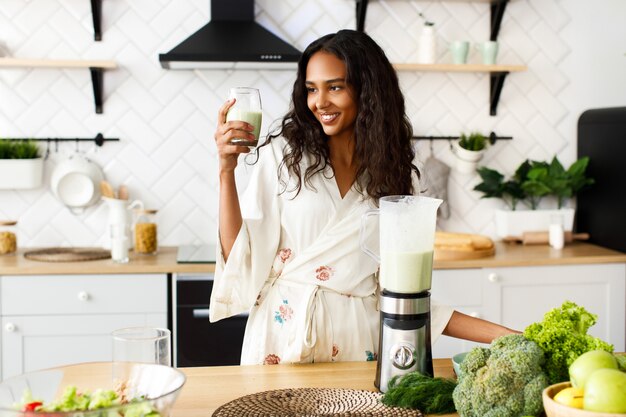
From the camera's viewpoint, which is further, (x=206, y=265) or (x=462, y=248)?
(x=462, y=248)

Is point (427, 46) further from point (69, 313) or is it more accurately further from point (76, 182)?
point (69, 313)

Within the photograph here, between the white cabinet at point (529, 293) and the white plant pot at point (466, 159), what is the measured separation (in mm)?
682

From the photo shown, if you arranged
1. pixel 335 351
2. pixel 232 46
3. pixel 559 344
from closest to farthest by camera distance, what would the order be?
pixel 559 344 < pixel 335 351 < pixel 232 46

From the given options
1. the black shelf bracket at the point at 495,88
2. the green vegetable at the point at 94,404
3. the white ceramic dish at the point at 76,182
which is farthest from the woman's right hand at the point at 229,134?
the black shelf bracket at the point at 495,88

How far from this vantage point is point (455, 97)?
4.04m

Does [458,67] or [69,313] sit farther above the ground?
[458,67]

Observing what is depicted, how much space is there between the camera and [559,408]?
128 cm

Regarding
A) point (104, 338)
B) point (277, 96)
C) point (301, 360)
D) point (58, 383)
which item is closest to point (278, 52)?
point (277, 96)

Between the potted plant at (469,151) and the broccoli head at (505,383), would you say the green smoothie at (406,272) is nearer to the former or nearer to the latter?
the broccoli head at (505,383)

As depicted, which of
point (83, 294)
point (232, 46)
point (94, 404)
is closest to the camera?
point (94, 404)

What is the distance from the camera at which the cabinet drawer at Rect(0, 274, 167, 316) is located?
3242 mm

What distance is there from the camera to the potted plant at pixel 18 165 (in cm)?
363

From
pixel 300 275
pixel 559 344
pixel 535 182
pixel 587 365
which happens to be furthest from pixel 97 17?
pixel 587 365

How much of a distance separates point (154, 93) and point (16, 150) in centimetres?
68
